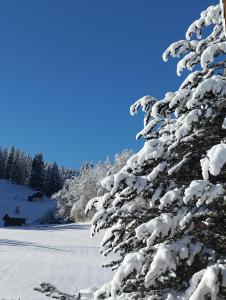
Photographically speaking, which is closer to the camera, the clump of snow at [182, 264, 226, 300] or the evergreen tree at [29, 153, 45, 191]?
the clump of snow at [182, 264, 226, 300]

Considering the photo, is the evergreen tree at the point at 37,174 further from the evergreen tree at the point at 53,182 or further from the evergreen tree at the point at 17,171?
the evergreen tree at the point at 17,171

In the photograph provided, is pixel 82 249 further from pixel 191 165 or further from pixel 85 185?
pixel 85 185

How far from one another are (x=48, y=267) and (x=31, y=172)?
102 m

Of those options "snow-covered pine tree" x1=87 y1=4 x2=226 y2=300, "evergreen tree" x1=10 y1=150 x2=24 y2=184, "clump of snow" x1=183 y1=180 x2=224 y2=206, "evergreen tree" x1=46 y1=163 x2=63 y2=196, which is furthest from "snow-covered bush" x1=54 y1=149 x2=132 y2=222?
"clump of snow" x1=183 y1=180 x2=224 y2=206

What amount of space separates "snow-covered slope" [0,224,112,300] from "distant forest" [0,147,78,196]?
81.1 meters

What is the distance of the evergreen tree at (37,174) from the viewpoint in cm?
11988

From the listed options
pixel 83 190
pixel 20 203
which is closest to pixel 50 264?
pixel 83 190

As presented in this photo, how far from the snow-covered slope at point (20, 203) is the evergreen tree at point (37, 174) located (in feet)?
7.06

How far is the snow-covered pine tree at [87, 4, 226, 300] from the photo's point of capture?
4.30 m

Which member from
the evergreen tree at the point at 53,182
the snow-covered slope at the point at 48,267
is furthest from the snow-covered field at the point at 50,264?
the evergreen tree at the point at 53,182

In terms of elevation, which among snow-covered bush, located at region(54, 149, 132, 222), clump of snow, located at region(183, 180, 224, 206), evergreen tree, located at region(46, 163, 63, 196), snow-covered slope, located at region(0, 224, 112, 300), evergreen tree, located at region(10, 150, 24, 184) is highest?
evergreen tree, located at region(10, 150, 24, 184)

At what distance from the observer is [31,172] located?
124 metres

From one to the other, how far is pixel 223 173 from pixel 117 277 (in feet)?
5.10

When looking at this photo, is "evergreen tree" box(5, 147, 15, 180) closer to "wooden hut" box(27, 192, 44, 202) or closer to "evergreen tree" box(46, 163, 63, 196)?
"evergreen tree" box(46, 163, 63, 196)
